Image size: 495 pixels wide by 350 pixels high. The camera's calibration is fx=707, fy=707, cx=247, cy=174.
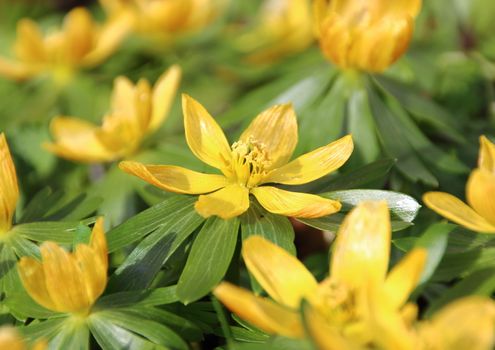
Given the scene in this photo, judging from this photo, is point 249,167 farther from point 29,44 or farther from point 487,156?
point 29,44

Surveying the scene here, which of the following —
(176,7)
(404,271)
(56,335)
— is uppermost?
(176,7)

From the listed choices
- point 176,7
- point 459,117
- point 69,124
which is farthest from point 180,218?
point 176,7

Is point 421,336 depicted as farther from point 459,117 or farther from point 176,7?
point 176,7

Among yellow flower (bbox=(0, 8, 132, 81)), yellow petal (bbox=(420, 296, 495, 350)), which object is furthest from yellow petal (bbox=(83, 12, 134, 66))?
yellow petal (bbox=(420, 296, 495, 350))

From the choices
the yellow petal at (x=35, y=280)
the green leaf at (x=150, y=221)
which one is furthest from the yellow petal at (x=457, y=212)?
the yellow petal at (x=35, y=280)

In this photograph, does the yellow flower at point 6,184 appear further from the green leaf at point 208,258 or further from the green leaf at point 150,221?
the green leaf at point 208,258

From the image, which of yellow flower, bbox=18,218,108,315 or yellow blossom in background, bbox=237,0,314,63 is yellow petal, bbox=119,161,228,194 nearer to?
yellow flower, bbox=18,218,108,315

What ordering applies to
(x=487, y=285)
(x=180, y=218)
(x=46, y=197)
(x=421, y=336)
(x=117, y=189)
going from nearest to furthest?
(x=421, y=336), (x=487, y=285), (x=180, y=218), (x=46, y=197), (x=117, y=189)
